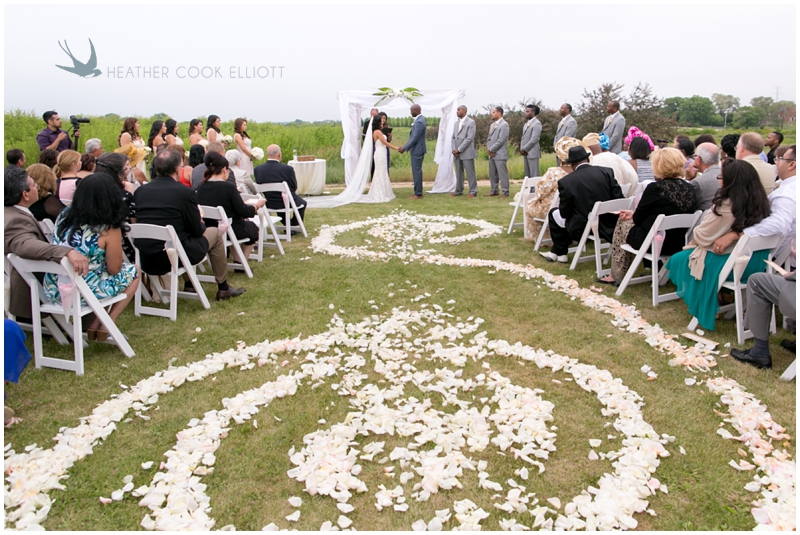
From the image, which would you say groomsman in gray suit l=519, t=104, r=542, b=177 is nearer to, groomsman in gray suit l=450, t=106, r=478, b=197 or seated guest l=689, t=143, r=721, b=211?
groomsman in gray suit l=450, t=106, r=478, b=197

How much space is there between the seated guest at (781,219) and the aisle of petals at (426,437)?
166 cm

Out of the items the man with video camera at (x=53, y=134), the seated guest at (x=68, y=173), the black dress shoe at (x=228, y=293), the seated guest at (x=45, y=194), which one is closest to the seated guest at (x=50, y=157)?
the seated guest at (x=68, y=173)

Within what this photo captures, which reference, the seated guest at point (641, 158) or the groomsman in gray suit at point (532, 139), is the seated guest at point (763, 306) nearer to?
the seated guest at point (641, 158)

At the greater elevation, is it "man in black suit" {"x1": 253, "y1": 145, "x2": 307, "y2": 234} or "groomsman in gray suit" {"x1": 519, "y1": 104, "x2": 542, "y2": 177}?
"groomsman in gray suit" {"x1": 519, "y1": 104, "x2": 542, "y2": 177}

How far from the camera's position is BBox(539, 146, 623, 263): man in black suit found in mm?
6438

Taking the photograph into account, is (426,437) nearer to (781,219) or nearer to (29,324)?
(781,219)

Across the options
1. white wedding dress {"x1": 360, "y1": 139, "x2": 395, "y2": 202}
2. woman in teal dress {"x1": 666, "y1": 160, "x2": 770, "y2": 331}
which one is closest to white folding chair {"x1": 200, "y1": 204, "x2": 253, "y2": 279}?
woman in teal dress {"x1": 666, "y1": 160, "x2": 770, "y2": 331}

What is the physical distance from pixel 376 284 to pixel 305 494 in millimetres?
3550

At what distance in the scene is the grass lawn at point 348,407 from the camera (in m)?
2.58

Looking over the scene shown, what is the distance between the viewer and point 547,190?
757cm

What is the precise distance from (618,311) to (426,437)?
285cm

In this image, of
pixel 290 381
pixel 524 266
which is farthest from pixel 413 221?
pixel 290 381

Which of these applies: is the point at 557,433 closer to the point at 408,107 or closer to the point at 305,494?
the point at 305,494

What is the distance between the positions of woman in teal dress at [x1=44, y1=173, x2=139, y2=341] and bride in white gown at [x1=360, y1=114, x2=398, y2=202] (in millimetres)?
9168
